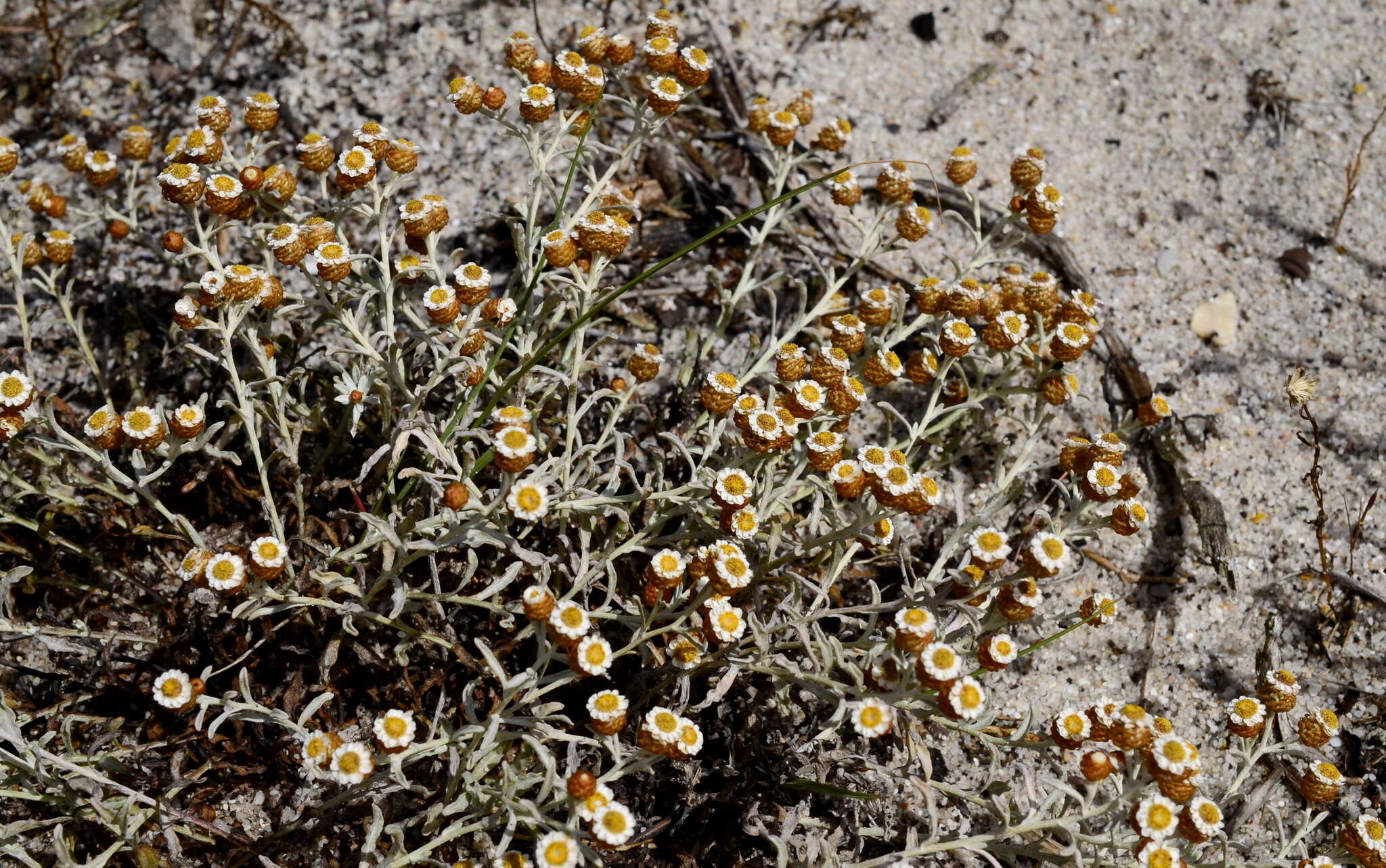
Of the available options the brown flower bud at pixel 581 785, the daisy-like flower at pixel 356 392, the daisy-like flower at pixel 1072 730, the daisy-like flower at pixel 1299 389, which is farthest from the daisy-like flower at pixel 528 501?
the daisy-like flower at pixel 1299 389

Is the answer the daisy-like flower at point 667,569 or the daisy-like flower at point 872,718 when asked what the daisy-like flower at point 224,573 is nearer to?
the daisy-like flower at point 667,569

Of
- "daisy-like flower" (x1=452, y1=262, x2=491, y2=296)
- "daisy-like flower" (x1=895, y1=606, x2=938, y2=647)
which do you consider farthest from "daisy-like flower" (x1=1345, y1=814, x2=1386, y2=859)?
"daisy-like flower" (x1=452, y1=262, x2=491, y2=296)

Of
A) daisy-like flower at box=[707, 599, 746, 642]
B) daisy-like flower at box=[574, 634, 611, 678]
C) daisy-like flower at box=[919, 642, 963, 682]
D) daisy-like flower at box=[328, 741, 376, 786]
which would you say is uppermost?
daisy-like flower at box=[919, 642, 963, 682]

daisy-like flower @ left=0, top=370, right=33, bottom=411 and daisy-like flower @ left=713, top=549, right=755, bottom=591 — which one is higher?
daisy-like flower @ left=713, top=549, right=755, bottom=591

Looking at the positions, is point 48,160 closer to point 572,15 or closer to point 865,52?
point 572,15

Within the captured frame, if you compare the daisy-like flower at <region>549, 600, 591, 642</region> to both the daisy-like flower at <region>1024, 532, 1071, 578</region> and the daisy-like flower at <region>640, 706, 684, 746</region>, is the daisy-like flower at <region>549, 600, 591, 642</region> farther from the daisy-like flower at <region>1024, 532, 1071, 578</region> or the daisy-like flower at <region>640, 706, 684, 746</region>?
the daisy-like flower at <region>1024, 532, 1071, 578</region>

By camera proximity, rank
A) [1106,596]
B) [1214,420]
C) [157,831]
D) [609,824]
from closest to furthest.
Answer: [609,824] < [157,831] < [1106,596] < [1214,420]

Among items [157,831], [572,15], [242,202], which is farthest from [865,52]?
[157,831]

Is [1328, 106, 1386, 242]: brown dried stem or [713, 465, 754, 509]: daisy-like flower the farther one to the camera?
[1328, 106, 1386, 242]: brown dried stem
